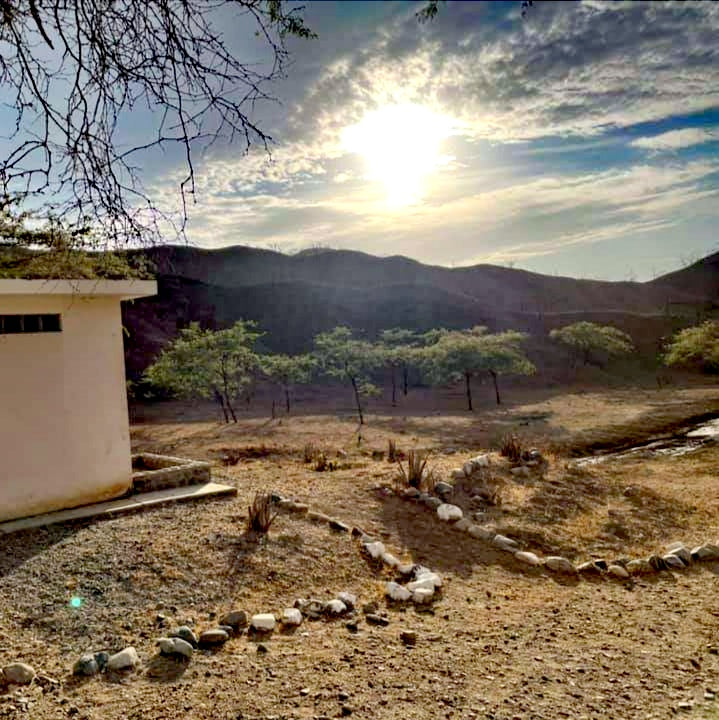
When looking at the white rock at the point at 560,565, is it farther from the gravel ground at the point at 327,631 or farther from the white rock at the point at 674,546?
the white rock at the point at 674,546

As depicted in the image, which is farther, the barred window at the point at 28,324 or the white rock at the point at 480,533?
the white rock at the point at 480,533

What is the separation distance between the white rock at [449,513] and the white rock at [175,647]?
3988mm

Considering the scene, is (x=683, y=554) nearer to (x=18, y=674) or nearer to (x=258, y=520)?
(x=258, y=520)

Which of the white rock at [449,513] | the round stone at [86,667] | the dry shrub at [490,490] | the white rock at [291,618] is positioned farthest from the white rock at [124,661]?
the dry shrub at [490,490]

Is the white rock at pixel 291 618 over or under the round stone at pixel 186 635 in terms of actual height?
under

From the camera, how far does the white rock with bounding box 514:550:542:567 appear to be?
640 cm

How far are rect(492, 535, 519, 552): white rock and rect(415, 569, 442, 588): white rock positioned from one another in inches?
51.6

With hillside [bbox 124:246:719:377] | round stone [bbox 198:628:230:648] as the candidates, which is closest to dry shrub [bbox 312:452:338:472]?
round stone [bbox 198:628:230:648]

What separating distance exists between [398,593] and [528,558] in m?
1.90

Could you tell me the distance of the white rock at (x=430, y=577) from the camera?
5.44 m

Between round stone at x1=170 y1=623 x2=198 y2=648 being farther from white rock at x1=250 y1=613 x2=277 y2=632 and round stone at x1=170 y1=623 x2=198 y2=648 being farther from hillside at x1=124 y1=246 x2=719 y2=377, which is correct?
hillside at x1=124 y1=246 x2=719 y2=377

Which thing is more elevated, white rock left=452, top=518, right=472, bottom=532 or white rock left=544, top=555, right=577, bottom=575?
white rock left=452, top=518, right=472, bottom=532

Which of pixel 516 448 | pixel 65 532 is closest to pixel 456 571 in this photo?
pixel 65 532

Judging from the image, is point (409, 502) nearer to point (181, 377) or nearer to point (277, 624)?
point (277, 624)
